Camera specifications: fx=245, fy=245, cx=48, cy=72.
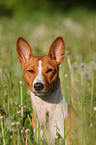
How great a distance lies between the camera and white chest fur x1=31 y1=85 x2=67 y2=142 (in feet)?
9.76

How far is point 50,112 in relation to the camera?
303 centimetres

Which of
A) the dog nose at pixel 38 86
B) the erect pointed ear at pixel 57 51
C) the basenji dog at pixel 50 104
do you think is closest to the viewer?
the dog nose at pixel 38 86

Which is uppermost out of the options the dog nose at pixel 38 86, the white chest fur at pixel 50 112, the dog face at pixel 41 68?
the dog face at pixel 41 68

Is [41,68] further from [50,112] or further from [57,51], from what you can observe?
[50,112]

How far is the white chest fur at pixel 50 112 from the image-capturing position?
2975mm

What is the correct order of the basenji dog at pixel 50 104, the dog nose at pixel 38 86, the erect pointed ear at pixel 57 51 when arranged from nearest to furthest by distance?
the dog nose at pixel 38 86
the basenji dog at pixel 50 104
the erect pointed ear at pixel 57 51

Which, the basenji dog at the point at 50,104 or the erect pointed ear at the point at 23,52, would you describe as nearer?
the basenji dog at the point at 50,104

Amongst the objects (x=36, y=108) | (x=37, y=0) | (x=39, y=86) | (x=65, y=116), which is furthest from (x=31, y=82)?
(x=37, y=0)

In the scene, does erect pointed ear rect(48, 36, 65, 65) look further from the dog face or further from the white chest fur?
the white chest fur

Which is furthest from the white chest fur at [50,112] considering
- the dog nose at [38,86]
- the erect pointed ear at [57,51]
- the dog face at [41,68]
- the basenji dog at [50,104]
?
the erect pointed ear at [57,51]

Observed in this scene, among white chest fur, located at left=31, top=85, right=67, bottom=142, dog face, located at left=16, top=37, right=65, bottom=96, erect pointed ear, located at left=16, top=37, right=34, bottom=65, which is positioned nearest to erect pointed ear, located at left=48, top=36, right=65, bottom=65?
dog face, located at left=16, top=37, right=65, bottom=96

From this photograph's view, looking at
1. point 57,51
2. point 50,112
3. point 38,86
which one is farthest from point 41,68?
point 50,112

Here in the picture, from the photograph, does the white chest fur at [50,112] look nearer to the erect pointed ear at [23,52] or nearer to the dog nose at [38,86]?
the dog nose at [38,86]

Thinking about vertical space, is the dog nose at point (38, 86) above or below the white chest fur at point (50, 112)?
above
